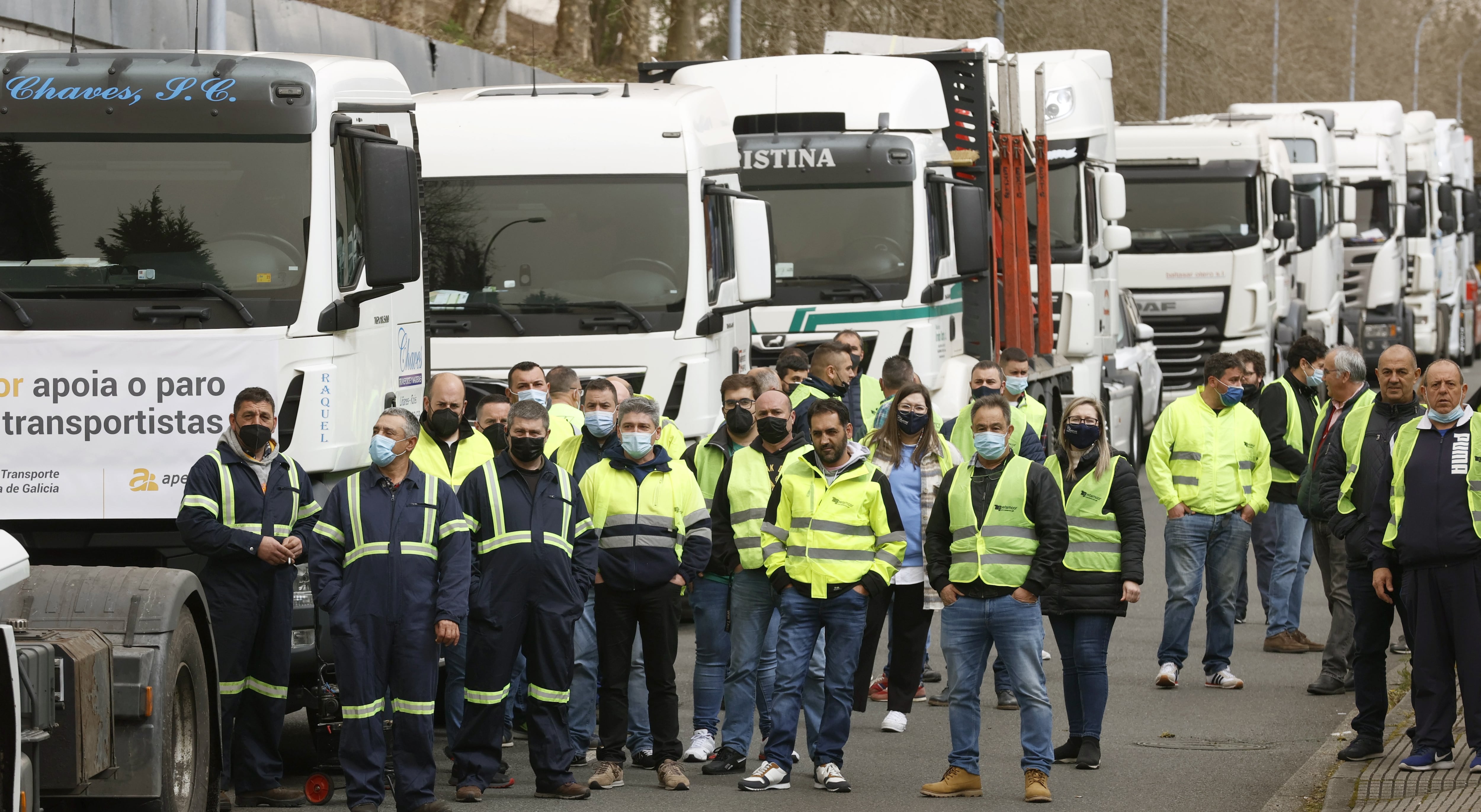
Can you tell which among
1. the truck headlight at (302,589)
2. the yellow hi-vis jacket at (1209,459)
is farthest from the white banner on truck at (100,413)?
the yellow hi-vis jacket at (1209,459)

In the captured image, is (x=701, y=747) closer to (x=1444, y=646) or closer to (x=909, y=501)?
(x=909, y=501)

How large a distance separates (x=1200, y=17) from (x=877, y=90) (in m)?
44.3

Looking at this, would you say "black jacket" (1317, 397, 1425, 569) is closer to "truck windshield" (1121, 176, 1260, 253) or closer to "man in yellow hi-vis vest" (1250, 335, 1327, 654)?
"man in yellow hi-vis vest" (1250, 335, 1327, 654)

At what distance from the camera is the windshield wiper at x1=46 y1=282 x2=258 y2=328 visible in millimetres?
8789

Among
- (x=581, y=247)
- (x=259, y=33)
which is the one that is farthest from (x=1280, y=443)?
(x=259, y=33)

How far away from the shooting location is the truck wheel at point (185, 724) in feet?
23.1

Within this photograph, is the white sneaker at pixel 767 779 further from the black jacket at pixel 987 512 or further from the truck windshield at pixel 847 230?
the truck windshield at pixel 847 230

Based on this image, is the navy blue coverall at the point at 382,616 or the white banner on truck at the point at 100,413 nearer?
the navy blue coverall at the point at 382,616

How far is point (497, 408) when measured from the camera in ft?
34.0

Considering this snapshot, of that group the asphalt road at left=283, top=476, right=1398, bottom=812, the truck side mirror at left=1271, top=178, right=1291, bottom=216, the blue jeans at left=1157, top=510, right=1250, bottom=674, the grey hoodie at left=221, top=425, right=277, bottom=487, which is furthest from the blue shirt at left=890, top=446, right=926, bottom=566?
the truck side mirror at left=1271, top=178, right=1291, bottom=216

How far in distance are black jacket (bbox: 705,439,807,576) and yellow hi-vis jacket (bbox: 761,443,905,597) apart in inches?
6.7

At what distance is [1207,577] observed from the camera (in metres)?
11.7

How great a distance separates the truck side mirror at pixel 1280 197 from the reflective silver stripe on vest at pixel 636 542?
57.7 ft

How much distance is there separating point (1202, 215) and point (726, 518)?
16362 mm
